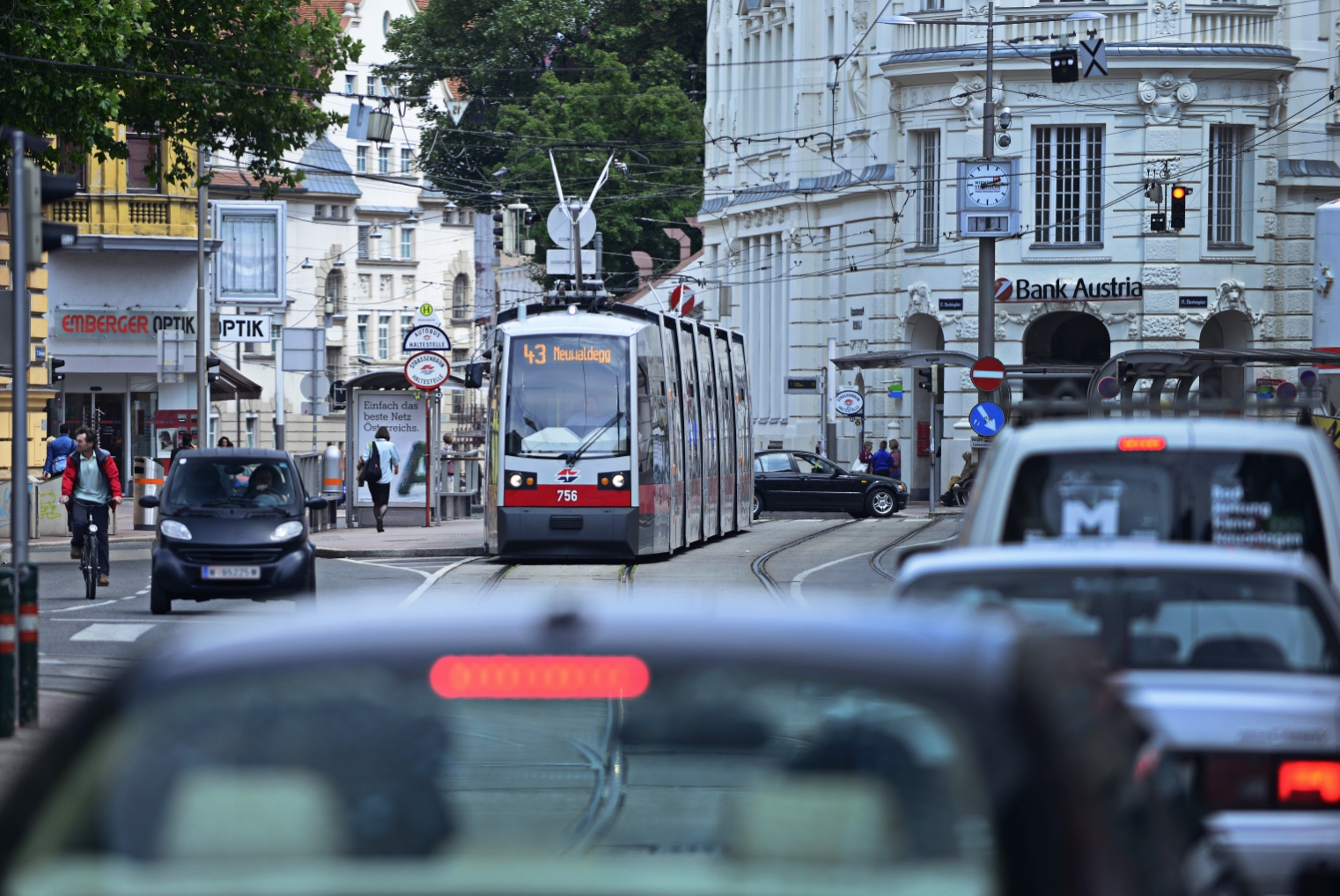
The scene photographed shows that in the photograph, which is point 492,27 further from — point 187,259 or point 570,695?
point 570,695

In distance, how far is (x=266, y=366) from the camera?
272 ft

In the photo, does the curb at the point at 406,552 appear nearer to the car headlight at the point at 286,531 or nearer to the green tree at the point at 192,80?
the green tree at the point at 192,80

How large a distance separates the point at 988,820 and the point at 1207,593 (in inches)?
176

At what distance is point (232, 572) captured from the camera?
66.2 feet

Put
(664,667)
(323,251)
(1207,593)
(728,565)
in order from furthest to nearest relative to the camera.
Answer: (323,251), (728,565), (1207,593), (664,667)

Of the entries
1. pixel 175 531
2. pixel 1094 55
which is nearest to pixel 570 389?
pixel 175 531

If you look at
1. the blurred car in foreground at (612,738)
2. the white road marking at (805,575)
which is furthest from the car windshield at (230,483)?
the blurred car in foreground at (612,738)

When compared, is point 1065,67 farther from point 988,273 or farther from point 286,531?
point 286,531

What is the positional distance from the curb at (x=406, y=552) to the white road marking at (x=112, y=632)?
1038 cm

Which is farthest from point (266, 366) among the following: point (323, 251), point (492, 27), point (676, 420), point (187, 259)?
point (676, 420)

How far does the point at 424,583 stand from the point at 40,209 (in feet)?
37.7

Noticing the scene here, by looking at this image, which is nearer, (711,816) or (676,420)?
(711,816)

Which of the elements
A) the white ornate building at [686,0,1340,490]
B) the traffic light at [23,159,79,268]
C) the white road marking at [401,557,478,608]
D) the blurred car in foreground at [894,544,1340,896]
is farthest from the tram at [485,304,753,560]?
the white ornate building at [686,0,1340,490]

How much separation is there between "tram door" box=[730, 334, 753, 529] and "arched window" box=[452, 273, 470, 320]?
201ft
